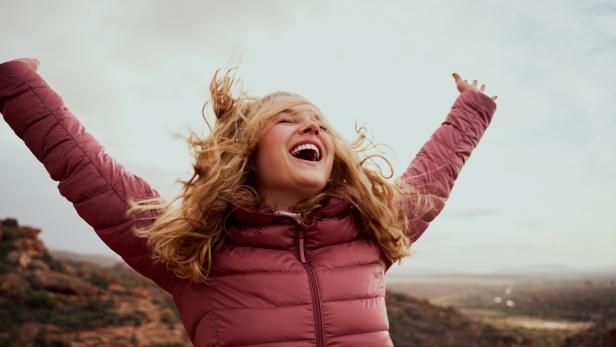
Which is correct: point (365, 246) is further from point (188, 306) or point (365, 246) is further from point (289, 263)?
point (188, 306)

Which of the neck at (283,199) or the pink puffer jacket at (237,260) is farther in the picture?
the neck at (283,199)

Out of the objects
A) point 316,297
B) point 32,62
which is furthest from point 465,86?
point 32,62

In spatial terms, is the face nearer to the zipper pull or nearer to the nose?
the nose

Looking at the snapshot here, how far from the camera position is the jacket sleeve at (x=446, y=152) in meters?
2.72

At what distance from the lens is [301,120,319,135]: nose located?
2262mm

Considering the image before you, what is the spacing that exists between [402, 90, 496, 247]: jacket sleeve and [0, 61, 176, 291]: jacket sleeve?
133 centimetres

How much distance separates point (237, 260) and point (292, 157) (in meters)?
0.49

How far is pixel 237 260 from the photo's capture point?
2.14 meters

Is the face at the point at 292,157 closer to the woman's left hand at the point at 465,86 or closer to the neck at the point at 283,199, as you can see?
the neck at the point at 283,199

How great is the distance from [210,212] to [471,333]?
23.7 meters

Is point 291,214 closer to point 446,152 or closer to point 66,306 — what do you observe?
point 446,152

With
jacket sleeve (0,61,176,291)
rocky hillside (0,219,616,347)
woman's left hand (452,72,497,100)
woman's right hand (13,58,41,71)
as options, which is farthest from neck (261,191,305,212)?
rocky hillside (0,219,616,347)

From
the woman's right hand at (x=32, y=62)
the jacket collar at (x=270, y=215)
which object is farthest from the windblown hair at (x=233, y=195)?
the woman's right hand at (x=32, y=62)

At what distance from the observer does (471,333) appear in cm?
2353
